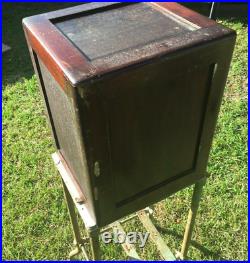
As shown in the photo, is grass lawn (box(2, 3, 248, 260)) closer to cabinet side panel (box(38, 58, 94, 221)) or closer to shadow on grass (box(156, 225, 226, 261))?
shadow on grass (box(156, 225, 226, 261))

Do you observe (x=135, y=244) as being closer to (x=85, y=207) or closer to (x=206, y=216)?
(x=206, y=216)

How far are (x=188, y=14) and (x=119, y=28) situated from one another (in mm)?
264

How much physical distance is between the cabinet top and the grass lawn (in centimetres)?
164

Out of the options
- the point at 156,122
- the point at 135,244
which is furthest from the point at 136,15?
the point at 135,244

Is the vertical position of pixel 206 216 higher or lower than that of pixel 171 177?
lower

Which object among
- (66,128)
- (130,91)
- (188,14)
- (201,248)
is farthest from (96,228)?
(201,248)

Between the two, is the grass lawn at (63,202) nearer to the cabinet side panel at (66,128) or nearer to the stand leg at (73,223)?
the stand leg at (73,223)

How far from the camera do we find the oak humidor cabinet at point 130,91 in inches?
38.9

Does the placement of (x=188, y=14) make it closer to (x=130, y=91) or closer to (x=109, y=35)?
(x=109, y=35)

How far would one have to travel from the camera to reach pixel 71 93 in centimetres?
94

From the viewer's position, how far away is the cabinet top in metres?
0.99

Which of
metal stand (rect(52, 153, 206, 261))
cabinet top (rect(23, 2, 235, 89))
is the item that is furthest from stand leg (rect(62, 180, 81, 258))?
cabinet top (rect(23, 2, 235, 89))

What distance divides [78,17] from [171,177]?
757mm

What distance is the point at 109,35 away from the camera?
1.19 meters
